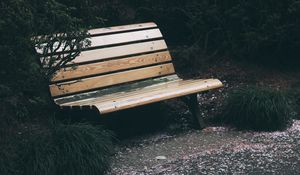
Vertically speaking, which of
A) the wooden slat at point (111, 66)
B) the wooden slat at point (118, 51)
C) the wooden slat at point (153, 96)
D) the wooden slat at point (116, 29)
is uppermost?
the wooden slat at point (116, 29)

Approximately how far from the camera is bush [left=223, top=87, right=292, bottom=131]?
17.1ft

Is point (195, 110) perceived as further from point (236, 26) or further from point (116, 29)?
point (236, 26)

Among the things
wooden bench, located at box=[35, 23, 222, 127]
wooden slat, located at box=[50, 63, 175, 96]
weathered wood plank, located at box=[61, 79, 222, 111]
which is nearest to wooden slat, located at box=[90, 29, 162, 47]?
wooden bench, located at box=[35, 23, 222, 127]

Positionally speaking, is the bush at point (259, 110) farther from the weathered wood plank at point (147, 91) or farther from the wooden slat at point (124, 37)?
the wooden slat at point (124, 37)

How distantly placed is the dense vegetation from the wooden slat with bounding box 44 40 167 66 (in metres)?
0.29

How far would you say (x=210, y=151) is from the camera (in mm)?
4586

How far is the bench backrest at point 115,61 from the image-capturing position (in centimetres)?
500

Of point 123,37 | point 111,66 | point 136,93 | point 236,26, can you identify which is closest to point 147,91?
point 136,93

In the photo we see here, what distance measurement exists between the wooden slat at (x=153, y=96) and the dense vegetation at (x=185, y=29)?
0.25 meters

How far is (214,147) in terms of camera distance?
15.5 feet

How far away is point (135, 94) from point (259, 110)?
1.28 meters

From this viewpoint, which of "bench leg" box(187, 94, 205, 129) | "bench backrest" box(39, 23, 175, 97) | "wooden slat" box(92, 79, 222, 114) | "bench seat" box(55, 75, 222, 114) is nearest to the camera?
"wooden slat" box(92, 79, 222, 114)

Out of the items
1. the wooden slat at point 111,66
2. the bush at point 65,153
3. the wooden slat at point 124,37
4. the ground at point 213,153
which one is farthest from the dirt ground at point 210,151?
the wooden slat at point 124,37

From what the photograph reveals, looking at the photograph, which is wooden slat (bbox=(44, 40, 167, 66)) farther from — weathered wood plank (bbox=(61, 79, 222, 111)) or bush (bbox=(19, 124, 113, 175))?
bush (bbox=(19, 124, 113, 175))
